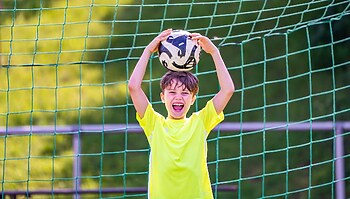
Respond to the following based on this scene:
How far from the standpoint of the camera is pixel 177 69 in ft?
14.5

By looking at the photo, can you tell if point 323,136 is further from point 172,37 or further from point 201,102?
point 172,37

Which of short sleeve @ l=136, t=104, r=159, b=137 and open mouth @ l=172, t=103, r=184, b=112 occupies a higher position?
open mouth @ l=172, t=103, r=184, b=112

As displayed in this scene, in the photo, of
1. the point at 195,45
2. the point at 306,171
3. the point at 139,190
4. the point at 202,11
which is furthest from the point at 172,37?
the point at 202,11

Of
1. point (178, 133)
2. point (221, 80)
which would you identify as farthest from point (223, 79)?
point (178, 133)

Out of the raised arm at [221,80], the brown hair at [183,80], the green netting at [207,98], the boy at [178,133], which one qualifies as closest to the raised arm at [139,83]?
the boy at [178,133]

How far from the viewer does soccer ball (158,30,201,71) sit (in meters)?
4.38

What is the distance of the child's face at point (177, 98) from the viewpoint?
14.1 ft

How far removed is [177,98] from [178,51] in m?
0.22

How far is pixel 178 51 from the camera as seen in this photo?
14.3 feet

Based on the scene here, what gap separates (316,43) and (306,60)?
49 centimetres

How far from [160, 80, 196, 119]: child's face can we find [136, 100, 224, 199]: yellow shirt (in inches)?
2.1

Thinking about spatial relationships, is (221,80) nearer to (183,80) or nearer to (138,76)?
(183,80)

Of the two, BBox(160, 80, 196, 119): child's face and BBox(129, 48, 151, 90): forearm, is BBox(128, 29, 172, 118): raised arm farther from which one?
BBox(160, 80, 196, 119): child's face

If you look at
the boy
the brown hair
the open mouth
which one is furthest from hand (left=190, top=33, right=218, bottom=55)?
the open mouth
